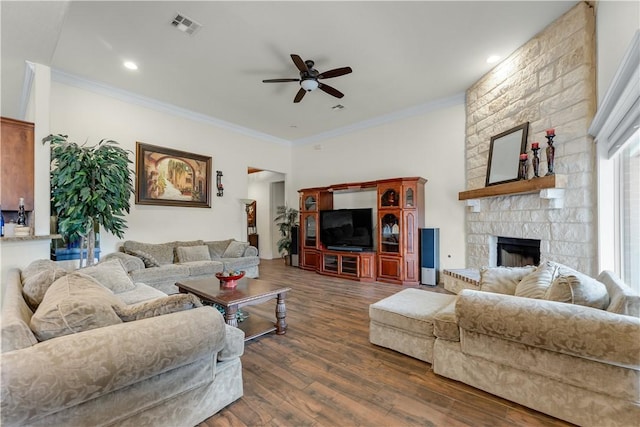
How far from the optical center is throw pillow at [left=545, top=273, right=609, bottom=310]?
1.62 meters

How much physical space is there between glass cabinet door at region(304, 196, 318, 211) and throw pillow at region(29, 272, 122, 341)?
16.4 feet

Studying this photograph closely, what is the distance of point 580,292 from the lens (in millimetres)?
1635

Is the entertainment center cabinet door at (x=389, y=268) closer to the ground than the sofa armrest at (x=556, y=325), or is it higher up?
closer to the ground

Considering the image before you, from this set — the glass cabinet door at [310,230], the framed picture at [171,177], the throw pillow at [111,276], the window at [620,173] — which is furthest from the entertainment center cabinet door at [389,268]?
the throw pillow at [111,276]

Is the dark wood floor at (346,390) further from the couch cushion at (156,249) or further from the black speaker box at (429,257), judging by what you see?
the couch cushion at (156,249)

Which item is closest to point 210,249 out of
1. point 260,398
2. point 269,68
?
point 269,68

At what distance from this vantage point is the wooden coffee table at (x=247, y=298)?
2.44 metres

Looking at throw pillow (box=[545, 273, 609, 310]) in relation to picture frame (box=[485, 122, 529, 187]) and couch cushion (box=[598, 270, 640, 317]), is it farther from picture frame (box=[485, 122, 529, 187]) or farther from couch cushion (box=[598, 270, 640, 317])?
picture frame (box=[485, 122, 529, 187])

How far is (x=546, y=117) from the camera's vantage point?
123 inches

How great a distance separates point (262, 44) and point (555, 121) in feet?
11.5

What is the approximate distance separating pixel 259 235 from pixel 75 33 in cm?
628

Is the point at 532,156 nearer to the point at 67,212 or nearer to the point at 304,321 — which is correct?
the point at 304,321

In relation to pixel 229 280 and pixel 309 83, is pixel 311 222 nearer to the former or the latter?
pixel 309 83

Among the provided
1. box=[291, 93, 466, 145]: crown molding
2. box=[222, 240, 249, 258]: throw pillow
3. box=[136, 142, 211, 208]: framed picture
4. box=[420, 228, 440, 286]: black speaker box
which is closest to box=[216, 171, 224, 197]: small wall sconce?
box=[136, 142, 211, 208]: framed picture
